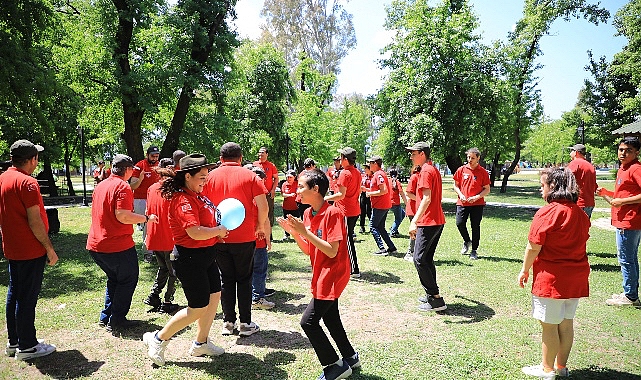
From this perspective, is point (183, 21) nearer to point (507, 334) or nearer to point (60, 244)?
point (60, 244)

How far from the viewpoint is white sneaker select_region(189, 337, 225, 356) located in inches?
168

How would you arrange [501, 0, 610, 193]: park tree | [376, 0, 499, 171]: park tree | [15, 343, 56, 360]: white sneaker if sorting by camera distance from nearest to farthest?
[15, 343, 56, 360]: white sneaker < [376, 0, 499, 171]: park tree < [501, 0, 610, 193]: park tree

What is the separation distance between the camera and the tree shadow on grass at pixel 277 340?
462cm

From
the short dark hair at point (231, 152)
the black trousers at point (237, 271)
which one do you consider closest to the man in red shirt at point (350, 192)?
the short dark hair at point (231, 152)

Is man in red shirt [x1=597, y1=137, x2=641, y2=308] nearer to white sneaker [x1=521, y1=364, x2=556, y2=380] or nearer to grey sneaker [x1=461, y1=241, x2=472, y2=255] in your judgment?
white sneaker [x1=521, y1=364, x2=556, y2=380]

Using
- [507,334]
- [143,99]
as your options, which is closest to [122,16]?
[143,99]

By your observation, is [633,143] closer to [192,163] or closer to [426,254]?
[426,254]

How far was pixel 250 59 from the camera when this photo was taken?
2758 centimetres

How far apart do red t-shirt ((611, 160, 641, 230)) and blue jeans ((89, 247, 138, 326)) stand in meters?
6.72

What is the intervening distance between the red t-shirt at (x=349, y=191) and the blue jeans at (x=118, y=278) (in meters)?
3.80

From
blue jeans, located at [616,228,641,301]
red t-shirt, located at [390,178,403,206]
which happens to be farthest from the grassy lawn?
red t-shirt, located at [390,178,403,206]

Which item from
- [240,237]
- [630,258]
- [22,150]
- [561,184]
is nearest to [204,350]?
[240,237]

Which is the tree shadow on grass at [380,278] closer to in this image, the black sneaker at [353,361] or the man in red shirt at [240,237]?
the man in red shirt at [240,237]

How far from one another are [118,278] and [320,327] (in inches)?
114
